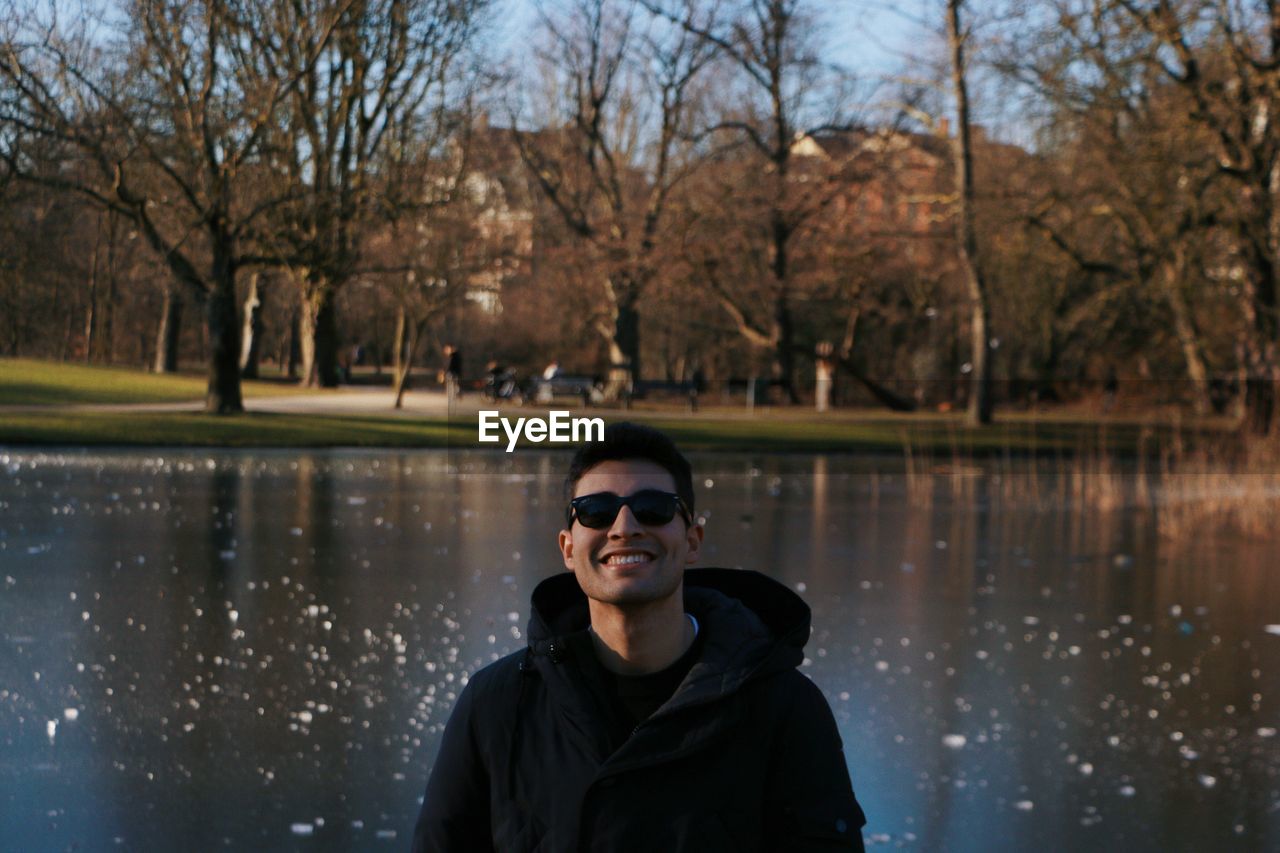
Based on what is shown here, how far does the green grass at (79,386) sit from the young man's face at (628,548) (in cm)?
2964

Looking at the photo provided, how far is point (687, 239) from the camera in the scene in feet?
121

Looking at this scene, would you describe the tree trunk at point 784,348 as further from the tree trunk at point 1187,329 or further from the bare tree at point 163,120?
the bare tree at point 163,120

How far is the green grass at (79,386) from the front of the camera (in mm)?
32500

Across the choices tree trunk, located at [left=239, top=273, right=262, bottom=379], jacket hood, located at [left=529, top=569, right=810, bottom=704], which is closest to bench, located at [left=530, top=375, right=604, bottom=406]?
tree trunk, located at [left=239, top=273, right=262, bottom=379]

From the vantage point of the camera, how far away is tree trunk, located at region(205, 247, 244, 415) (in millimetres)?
28875

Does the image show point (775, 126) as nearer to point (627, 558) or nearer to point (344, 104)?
point (344, 104)

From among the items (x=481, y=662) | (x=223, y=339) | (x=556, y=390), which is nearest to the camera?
(x=481, y=662)

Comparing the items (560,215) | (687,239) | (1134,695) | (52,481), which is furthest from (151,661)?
(560,215)

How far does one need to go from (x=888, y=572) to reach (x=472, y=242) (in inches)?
1028

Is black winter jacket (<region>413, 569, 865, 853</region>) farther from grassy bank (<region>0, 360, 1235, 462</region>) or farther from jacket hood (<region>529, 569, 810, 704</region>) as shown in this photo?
grassy bank (<region>0, 360, 1235, 462</region>)

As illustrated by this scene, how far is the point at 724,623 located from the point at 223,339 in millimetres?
27410

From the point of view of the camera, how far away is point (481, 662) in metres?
9.19

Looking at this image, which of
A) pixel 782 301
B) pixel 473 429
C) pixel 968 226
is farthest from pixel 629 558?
pixel 782 301

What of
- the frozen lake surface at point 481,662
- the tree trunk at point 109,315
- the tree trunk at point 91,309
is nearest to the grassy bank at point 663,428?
the frozen lake surface at point 481,662
